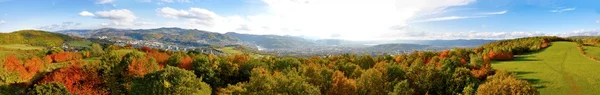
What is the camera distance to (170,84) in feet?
165

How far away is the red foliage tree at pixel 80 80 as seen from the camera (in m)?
58.2

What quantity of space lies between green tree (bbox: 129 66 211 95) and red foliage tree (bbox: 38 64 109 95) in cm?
1075

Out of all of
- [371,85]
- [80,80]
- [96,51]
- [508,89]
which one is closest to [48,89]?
[80,80]

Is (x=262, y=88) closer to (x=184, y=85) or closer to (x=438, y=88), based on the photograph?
(x=184, y=85)

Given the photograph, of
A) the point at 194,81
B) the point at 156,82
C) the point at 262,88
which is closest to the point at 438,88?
the point at 262,88

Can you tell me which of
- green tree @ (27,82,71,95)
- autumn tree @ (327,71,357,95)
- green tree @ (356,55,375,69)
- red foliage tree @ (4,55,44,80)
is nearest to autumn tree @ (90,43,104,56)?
red foliage tree @ (4,55,44,80)

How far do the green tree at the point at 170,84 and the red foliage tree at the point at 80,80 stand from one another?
10.8m

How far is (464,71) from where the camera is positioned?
47.3m

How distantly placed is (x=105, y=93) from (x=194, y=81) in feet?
65.2

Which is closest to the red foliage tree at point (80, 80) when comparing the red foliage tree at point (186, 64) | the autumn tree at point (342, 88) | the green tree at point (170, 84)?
the green tree at point (170, 84)

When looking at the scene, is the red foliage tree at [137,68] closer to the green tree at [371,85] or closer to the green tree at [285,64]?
the green tree at [285,64]

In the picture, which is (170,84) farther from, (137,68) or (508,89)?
(508,89)

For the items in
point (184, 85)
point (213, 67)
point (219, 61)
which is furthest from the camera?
point (219, 61)

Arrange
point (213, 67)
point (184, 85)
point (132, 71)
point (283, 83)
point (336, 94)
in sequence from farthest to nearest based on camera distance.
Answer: point (213, 67) < point (132, 71) < point (184, 85) < point (336, 94) < point (283, 83)
